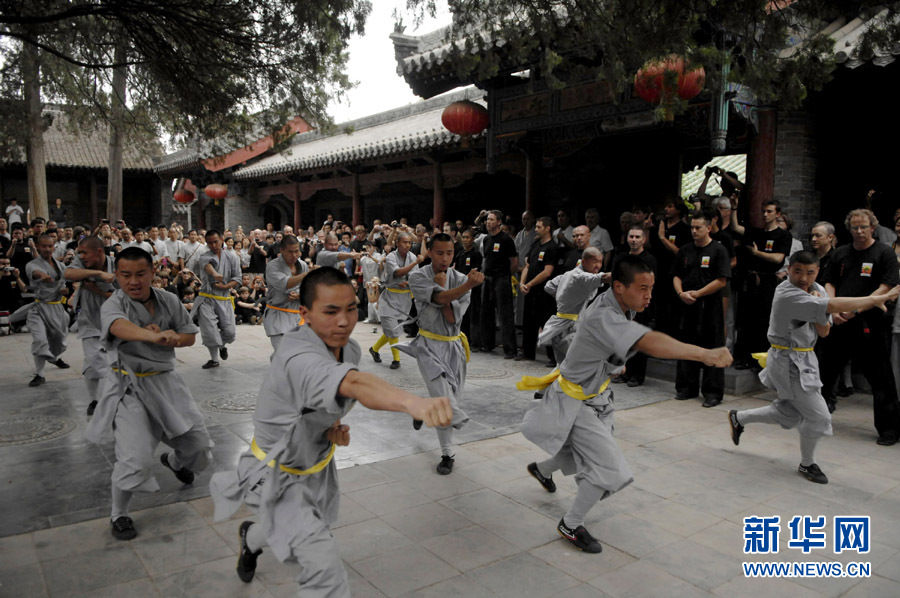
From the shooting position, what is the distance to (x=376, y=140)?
621 inches

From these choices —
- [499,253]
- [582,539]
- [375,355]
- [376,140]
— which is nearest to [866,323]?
[582,539]

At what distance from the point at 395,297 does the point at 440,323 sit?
12.6ft

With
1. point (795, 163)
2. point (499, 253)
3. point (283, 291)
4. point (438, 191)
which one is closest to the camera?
point (283, 291)

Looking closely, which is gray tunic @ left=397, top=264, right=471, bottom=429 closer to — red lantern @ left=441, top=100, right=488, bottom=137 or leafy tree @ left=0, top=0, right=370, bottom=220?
leafy tree @ left=0, top=0, right=370, bottom=220

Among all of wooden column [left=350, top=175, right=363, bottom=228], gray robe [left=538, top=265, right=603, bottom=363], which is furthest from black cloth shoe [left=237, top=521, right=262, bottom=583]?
wooden column [left=350, top=175, right=363, bottom=228]

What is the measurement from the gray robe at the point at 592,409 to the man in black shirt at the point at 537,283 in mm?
5126

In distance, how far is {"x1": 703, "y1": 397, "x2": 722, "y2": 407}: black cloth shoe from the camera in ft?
22.3

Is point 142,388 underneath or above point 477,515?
above

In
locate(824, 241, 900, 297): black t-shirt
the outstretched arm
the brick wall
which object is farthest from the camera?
the brick wall

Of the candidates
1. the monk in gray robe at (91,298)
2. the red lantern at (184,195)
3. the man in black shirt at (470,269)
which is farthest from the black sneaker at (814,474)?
the red lantern at (184,195)

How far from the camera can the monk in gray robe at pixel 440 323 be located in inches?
201

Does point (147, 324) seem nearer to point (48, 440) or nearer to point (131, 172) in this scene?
point (48, 440)

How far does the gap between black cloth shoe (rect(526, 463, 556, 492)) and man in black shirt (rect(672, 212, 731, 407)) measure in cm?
324

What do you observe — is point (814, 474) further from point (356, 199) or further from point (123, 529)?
point (356, 199)
